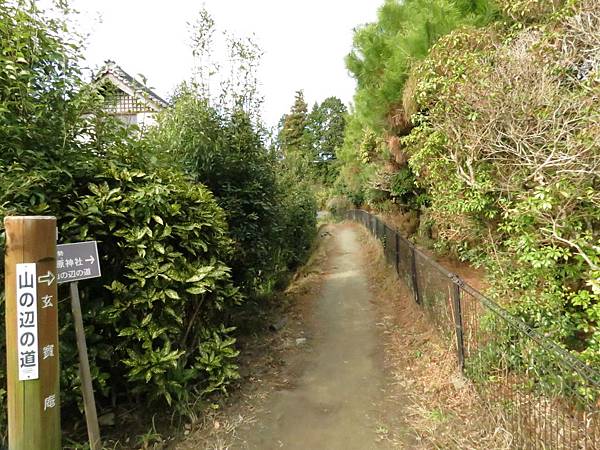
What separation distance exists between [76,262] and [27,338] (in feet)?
1.80

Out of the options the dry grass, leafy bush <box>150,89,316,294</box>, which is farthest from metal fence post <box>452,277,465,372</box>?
leafy bush <box>150,89,316,294</box>

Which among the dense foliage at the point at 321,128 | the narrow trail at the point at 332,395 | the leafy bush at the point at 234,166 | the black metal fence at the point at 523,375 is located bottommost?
the narrow trail at the point at 332,395

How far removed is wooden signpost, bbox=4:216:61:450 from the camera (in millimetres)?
1931

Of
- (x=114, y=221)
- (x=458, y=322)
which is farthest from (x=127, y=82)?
(x=458, y=322)

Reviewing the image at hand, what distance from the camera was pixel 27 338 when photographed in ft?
6.37

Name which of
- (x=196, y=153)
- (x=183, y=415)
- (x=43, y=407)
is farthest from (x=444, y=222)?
(x=43, y=407)

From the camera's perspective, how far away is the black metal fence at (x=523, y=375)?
2.37 meters

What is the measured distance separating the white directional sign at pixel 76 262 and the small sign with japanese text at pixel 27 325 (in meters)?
0.24

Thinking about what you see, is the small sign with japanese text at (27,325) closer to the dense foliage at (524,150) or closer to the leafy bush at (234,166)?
the leafy bush at (234,166)

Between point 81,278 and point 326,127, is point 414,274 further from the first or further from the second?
point 326,127

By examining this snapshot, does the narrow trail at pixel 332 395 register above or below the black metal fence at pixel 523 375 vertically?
below

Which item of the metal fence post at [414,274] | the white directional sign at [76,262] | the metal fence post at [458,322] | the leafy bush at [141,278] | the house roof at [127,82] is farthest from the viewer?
the metal fence post at [414,274]

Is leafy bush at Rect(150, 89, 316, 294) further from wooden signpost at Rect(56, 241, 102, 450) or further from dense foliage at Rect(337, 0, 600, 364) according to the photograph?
dense foliage at Rect(337, 0, 600, 364)

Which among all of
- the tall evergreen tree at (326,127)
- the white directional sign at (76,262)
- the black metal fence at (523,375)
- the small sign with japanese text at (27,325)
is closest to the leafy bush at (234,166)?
the white directional sign at (76,262)
